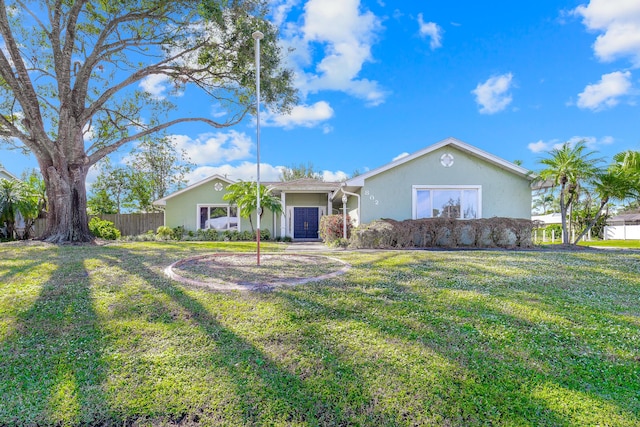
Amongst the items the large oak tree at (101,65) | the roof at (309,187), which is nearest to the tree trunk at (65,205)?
the large oak tree at (101,65)

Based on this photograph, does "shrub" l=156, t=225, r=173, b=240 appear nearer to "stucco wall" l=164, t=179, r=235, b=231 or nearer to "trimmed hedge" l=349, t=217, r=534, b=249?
"stucco wall" l=164, t=179, r=235, b=231

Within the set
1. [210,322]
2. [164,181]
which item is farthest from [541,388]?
[164,181]

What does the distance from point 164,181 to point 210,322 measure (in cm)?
2939

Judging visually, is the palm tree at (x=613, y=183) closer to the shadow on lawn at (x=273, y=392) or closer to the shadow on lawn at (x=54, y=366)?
the shadow on lawn at (x=273, y=392)

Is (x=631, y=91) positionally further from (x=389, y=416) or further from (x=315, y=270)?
(x=389, y=416)

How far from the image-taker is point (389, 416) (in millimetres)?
2352

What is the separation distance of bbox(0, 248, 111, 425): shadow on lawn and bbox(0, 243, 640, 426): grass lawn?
0.01 m

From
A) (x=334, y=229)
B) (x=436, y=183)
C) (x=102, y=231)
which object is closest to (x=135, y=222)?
(x=102, y=231)

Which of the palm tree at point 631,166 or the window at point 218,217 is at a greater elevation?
the palm tree at point 631,166

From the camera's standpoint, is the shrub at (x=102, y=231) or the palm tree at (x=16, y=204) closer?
the palm tree at (x=16, y=204)

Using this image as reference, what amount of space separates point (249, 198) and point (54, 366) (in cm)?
1450

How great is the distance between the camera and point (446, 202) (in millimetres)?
13500

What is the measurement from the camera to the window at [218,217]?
790 inches

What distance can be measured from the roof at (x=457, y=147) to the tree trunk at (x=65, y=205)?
10.6m
